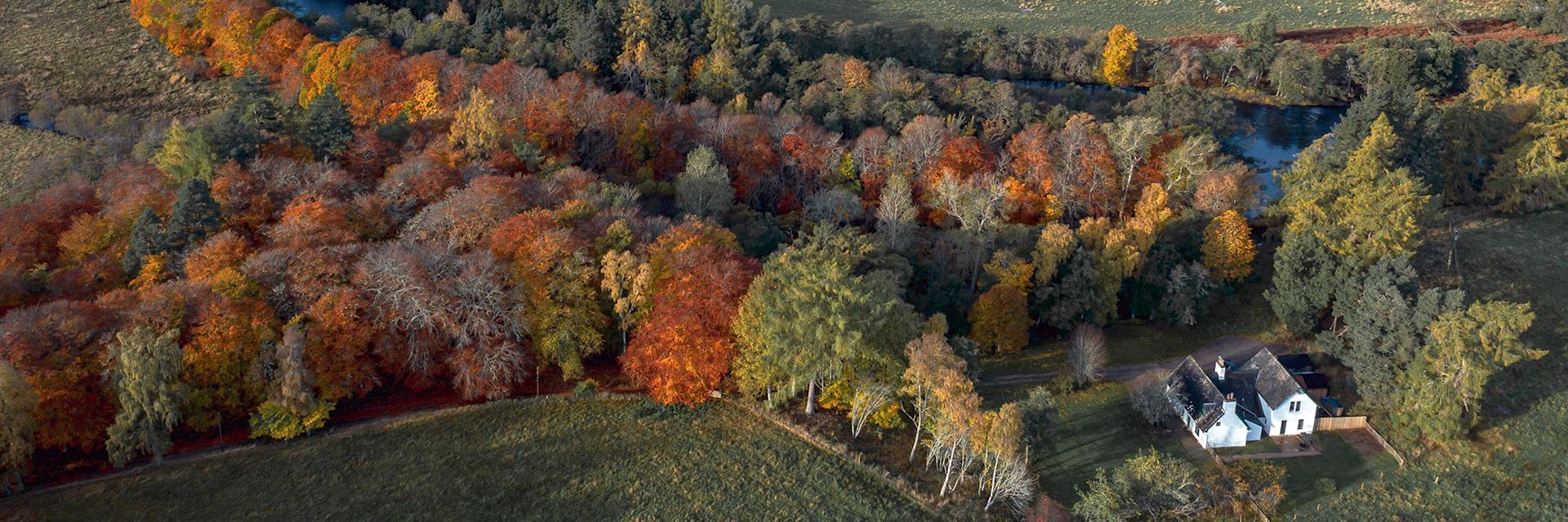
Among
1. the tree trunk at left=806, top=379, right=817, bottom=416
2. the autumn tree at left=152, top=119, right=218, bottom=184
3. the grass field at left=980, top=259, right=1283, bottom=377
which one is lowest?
the grass field at left=980, top=259, right=1283, bottom=377

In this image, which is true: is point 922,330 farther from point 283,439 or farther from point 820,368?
point 283,439

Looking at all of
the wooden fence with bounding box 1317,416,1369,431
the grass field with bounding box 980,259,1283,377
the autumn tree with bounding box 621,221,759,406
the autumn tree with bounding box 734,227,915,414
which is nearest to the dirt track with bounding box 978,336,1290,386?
the grass field with bounding box 980,259,1283,377

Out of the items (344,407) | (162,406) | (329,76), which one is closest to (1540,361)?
(344,407)

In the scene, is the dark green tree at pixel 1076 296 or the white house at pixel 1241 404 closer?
the white house at pixel 1241 404

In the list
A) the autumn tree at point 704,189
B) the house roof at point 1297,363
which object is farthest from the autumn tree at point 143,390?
the house roof at point 1297,363

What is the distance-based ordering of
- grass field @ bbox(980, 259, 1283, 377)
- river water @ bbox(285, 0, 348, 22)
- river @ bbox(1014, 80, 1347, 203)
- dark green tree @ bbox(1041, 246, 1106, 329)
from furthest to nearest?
river water @ bbox(285, 0, 348, 22) → river @ bbox(1014, 80, 1347, 203) → dark green tree @ bbox(1041, 246, 1106, 329) → grass field @ bbox(980, 259, 1283, 377)

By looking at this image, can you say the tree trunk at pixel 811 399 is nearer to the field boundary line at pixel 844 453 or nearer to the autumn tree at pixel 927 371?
the field boundary line at pixel 844 453

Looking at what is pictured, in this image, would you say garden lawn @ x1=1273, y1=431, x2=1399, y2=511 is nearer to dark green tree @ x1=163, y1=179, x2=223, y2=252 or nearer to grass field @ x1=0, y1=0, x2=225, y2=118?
dark green tree @ x1=163, y1=179, x2=223, y2=252
